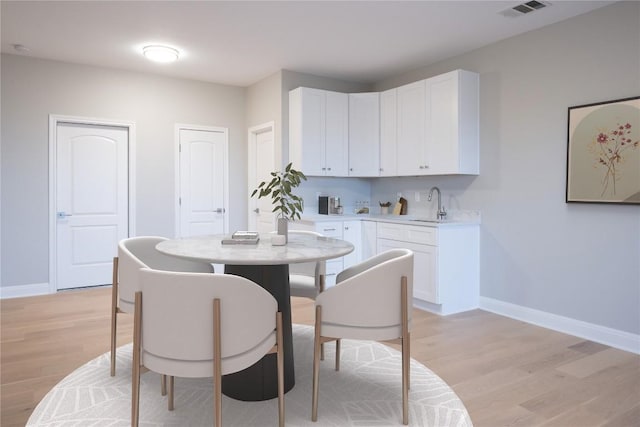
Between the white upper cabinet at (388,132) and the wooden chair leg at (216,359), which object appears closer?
the wooden chair leg at (216,359)

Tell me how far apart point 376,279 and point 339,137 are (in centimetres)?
346

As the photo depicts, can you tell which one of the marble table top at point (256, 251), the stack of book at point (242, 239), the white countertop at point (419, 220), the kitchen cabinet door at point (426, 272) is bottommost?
the kitchen cabinet door at point (426, 272)

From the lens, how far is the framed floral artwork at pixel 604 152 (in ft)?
10.7

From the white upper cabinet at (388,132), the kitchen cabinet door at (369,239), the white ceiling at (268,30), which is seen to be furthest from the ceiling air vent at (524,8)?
the kitchen cabinet door at (369,239)

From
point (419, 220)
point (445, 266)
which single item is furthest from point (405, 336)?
point (419, 220)

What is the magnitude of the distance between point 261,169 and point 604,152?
152 inches

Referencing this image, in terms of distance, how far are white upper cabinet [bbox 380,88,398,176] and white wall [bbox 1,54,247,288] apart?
1.97m

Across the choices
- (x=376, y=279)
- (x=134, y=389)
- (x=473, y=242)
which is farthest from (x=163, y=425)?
(x=473, y=242)

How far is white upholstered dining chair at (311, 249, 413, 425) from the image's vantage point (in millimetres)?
2154

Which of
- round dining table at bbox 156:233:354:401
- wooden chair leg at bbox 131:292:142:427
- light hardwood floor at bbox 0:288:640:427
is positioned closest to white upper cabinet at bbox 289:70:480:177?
light hardwood floor at bbox 0:288:640:427

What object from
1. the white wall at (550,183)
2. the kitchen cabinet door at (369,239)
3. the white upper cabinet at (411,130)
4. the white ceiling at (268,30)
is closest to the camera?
the white wall at (550,183)

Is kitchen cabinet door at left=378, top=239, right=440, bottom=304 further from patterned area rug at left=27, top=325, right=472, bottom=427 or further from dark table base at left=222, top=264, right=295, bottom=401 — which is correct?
dark table base at left=222, top=264, right=295, bottom=401

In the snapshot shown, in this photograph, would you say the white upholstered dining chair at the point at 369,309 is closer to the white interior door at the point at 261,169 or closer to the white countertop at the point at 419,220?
the white countertop at the point at 419,220

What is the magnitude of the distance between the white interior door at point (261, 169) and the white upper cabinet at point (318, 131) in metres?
0.46
